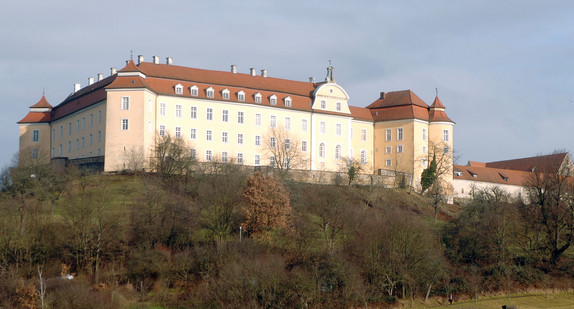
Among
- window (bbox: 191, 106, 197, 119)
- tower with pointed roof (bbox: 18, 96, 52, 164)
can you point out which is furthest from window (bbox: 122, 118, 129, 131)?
tower with pointed roof (bbox: 18, 96, 52, 164)

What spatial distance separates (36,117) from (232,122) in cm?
2009

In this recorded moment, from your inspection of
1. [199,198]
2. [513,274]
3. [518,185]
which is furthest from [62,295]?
[518,185]

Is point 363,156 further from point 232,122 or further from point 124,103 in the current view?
point 124,103

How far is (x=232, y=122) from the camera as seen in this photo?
2899 inches

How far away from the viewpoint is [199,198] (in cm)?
5791

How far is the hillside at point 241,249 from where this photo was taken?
44.2m

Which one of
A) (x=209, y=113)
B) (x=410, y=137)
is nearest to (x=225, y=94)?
(x=209, y=113)

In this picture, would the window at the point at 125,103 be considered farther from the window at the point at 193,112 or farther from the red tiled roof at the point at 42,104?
the red tiled roof at the point at 42,104

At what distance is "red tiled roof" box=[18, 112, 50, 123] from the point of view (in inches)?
3174

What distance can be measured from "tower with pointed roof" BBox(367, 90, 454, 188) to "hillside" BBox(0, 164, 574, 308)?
16268 millimetres

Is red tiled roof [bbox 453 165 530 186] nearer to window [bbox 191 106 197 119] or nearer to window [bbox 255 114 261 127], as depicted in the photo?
window [bbox 255 114 261 127]

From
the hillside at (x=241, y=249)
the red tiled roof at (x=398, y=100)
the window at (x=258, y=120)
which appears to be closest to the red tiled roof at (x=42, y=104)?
the window at (x=258, y=120)

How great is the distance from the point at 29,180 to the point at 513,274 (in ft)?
106

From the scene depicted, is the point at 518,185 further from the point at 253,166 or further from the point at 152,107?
the point at 152,107
